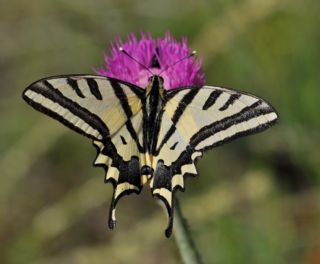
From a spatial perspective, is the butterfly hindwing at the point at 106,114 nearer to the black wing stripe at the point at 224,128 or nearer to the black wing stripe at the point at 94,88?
the black wing stripe at the point at 94,88

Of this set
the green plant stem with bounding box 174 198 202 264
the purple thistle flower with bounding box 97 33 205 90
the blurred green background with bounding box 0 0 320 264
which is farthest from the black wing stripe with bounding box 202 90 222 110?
the blurred green background with bounding box 0 0 320 264

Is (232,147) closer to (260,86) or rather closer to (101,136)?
(260,86)

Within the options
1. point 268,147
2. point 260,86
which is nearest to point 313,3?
point 260,86

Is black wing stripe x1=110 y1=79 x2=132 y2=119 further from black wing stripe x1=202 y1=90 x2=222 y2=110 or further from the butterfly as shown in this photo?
black wing stripe x1=202 y1=90 x2=222 y2=110

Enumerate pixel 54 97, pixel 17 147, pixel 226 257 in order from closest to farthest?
pixel 54 97 → pixel 226 257 → pixel 17 147

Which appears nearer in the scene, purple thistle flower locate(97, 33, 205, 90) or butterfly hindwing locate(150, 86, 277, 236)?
butterfly hindwing locate(150, 86, 277, 236)

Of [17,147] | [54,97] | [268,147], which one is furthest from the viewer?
[17,147]

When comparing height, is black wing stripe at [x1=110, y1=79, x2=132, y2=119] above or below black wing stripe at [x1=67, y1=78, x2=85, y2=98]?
below

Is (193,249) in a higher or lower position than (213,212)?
lower
